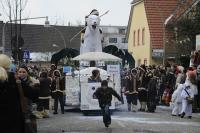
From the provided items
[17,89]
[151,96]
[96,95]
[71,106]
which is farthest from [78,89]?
[17,89]

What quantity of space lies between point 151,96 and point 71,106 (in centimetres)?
330

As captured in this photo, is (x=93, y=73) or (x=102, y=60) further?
(x=102, y=60)

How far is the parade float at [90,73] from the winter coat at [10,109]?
49.5 feet

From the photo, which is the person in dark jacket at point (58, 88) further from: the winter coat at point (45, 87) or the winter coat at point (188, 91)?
the winter coat at point (188, 91)

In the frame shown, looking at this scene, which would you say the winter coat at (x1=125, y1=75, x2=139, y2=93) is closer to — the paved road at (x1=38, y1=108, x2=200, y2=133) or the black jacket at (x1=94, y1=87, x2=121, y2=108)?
the paved road at (x1=38, y1=108, x2=200, y2=133)

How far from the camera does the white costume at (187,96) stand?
22.8 meters

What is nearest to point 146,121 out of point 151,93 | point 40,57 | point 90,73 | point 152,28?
point 90,73

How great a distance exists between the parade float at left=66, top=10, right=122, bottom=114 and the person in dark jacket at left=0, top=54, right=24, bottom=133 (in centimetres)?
1508

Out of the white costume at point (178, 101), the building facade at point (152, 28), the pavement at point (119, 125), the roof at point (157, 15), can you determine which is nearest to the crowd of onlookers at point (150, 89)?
the white costume at point (178, 101)

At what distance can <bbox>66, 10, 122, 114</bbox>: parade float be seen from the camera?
22.9 metres

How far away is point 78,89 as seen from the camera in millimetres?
24234

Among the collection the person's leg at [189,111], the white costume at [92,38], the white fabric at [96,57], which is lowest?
the person's leg at [189,111]

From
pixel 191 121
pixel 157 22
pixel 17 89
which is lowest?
pixel 191 121

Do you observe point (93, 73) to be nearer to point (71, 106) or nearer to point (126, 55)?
point (71, 106)
